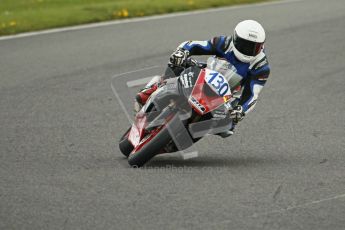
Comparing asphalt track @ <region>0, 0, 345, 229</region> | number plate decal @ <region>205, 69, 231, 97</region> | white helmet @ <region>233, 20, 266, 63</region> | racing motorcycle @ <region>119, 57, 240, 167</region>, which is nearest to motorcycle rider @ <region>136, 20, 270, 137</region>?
white helmet @ <region>233, 20, 266, 63</region>

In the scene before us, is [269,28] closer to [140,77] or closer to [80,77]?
[80,77]

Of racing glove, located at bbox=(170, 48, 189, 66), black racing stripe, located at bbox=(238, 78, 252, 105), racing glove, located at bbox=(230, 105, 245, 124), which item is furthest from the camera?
black racing stripe, located at bbox=(238, 78, 252, 105)

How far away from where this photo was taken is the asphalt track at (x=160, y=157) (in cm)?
656

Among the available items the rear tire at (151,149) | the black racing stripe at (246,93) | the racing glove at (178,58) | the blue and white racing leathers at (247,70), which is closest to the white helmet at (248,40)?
the blue and white racing leathers at (247,70)

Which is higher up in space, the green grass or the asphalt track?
the asphalt track

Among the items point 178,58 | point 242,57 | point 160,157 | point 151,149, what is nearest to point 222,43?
point 242,57

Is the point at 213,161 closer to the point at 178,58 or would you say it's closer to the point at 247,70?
the point at 247,70

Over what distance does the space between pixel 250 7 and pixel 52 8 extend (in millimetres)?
4154

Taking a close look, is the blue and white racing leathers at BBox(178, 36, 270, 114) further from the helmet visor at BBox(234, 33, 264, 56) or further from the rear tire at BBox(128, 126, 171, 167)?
the rear tire at BBox(128, 126, 171, 167)

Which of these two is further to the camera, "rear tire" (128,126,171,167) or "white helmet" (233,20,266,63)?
"white helmet" (233,20,266,63)

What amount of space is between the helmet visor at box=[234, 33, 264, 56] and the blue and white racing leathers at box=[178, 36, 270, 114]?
140mm

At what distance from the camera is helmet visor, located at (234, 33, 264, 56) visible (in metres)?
8.37

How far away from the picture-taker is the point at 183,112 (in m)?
7.98

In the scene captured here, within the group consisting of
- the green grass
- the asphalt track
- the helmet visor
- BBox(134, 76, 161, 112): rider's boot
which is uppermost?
the helmet visor
